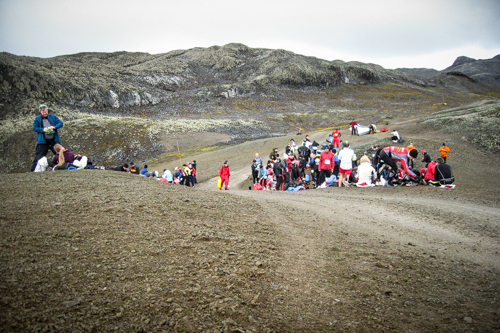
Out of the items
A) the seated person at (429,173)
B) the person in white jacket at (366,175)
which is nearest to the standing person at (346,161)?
the person in white jacket at (366,175)

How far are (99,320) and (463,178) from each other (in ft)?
69.5

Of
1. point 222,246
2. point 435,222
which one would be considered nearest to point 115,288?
point 222,246

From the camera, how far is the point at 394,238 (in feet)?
23.4

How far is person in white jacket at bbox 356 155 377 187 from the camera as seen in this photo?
580 inches

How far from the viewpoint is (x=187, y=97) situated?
87.0 metres

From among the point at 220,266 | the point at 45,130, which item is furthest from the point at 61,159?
the point at 220,266

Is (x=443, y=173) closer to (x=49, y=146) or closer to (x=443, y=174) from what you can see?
(x=443, y=174)

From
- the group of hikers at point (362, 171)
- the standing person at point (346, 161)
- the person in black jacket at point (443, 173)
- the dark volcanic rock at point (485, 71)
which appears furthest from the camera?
the dark volcanic rock at point (485, 71)

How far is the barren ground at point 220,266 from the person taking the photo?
3.33 metres

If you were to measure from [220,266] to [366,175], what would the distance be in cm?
1203

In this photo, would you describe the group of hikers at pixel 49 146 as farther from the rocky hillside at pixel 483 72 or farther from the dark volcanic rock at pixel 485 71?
the dark volcanic rock at pixel 485 71

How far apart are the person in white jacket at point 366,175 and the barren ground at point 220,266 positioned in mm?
5926

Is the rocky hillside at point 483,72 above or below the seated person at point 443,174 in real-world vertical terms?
above

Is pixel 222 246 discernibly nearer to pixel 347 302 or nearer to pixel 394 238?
pixel 347 302
